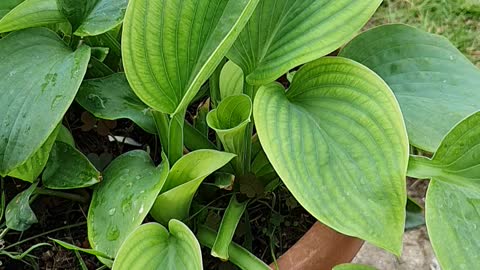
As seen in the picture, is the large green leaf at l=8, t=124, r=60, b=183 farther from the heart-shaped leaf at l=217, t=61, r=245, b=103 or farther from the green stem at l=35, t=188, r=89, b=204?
the heart-shaped leaf at l=217, t=61, r=245, b=103

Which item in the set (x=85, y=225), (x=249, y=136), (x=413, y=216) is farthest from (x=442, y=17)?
(x=85, y=225)

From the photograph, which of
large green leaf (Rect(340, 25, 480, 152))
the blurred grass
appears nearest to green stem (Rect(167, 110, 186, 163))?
large green leaf (Rect(340, 25, 480, 152))

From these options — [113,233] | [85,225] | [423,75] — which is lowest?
[85,225]

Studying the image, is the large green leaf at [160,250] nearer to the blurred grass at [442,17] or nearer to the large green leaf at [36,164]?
the large green leaf at [36,164]

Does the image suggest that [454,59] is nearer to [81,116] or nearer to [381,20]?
[81,116]

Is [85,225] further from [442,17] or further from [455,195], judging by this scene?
[442,17]

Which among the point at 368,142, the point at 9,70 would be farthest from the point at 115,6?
the point at 368,142

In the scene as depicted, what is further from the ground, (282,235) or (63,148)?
(63,148)
